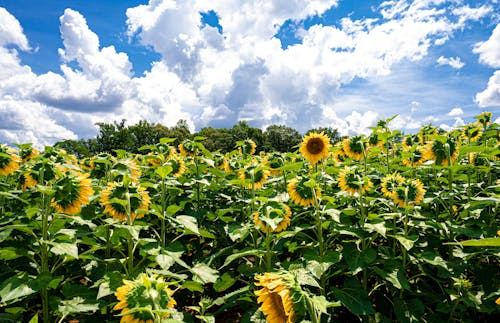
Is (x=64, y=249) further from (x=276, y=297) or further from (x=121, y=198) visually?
(x=276, y=297)

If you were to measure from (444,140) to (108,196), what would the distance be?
339cm

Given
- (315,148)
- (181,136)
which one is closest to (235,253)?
(315,148)

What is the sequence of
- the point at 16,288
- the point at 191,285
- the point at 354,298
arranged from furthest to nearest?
the point at 354,298 < the point at 191,285 < the point at 16,288

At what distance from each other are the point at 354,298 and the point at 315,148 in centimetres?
232

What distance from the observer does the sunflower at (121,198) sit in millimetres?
2562

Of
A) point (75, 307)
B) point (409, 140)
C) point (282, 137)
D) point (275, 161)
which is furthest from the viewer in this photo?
point (282, 137)

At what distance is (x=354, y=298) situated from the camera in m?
2.59

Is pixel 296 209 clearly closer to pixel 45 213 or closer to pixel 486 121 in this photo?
pixel 45 213

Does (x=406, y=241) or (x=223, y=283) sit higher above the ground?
(x=406, y=241)

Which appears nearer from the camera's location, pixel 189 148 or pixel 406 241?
pixel 406 241

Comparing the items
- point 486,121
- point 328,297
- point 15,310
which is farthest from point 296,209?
point 486,121

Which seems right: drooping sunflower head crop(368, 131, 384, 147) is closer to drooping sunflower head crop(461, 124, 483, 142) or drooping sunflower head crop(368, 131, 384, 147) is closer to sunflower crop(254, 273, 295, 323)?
drooping sunflower head crop(461, 124, 483, 142)

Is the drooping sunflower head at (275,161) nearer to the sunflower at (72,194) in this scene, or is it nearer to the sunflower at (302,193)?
the sunflower at (302,193)

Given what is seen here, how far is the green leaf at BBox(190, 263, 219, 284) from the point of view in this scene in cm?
266
